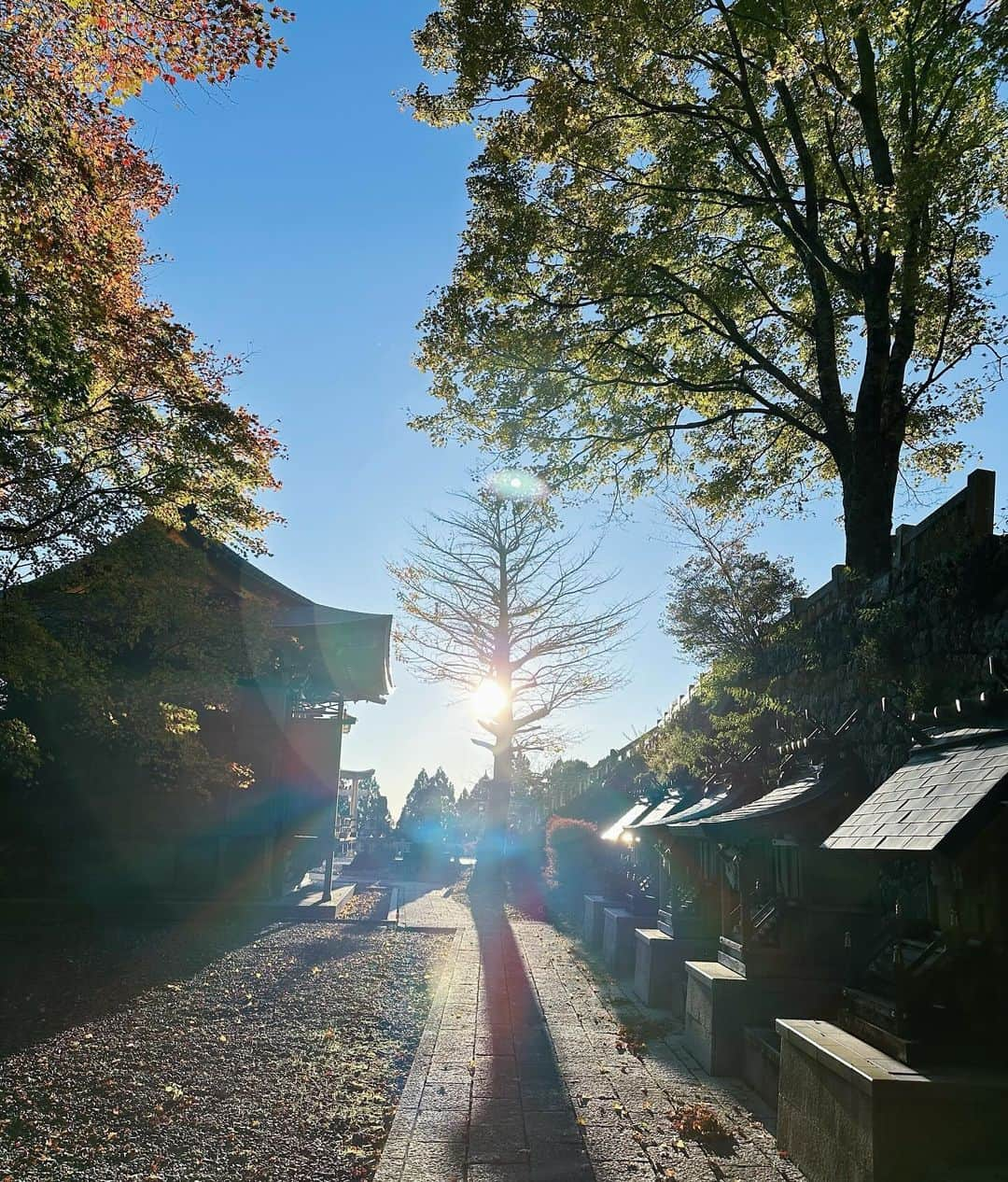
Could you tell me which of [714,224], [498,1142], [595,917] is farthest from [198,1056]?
[714,224]

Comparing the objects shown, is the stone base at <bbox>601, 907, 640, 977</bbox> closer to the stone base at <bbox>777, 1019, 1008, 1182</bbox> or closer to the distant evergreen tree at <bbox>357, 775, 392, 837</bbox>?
the stone base at <bbox>777, 1019, 1008, 1182</bbox>

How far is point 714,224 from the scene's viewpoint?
13086 millimetres

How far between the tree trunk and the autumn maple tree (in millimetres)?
7090

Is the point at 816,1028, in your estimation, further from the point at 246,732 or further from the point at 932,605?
the point at 246,732

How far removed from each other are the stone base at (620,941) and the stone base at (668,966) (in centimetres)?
159

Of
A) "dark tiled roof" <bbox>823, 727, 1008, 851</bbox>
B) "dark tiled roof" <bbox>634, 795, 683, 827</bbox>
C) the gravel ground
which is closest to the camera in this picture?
"dark tiled roof" <bbox>823, 727, 1008, 851</bbox>

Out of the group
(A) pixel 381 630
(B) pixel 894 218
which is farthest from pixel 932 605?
(A) pixel 381 630

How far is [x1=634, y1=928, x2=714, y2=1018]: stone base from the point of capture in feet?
26.6

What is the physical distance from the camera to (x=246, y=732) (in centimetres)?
1675

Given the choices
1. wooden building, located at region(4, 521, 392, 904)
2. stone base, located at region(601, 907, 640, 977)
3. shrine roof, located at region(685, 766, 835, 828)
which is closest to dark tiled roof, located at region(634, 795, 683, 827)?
stone base, located at region(601, 907, 640, 977)

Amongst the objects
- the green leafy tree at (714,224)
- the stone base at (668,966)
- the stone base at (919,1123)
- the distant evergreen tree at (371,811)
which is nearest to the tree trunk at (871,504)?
the green leafy tree at (714,224)

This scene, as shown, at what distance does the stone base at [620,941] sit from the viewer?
1005 centimetres

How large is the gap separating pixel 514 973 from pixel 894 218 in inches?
372

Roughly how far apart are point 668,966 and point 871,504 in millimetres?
5846
